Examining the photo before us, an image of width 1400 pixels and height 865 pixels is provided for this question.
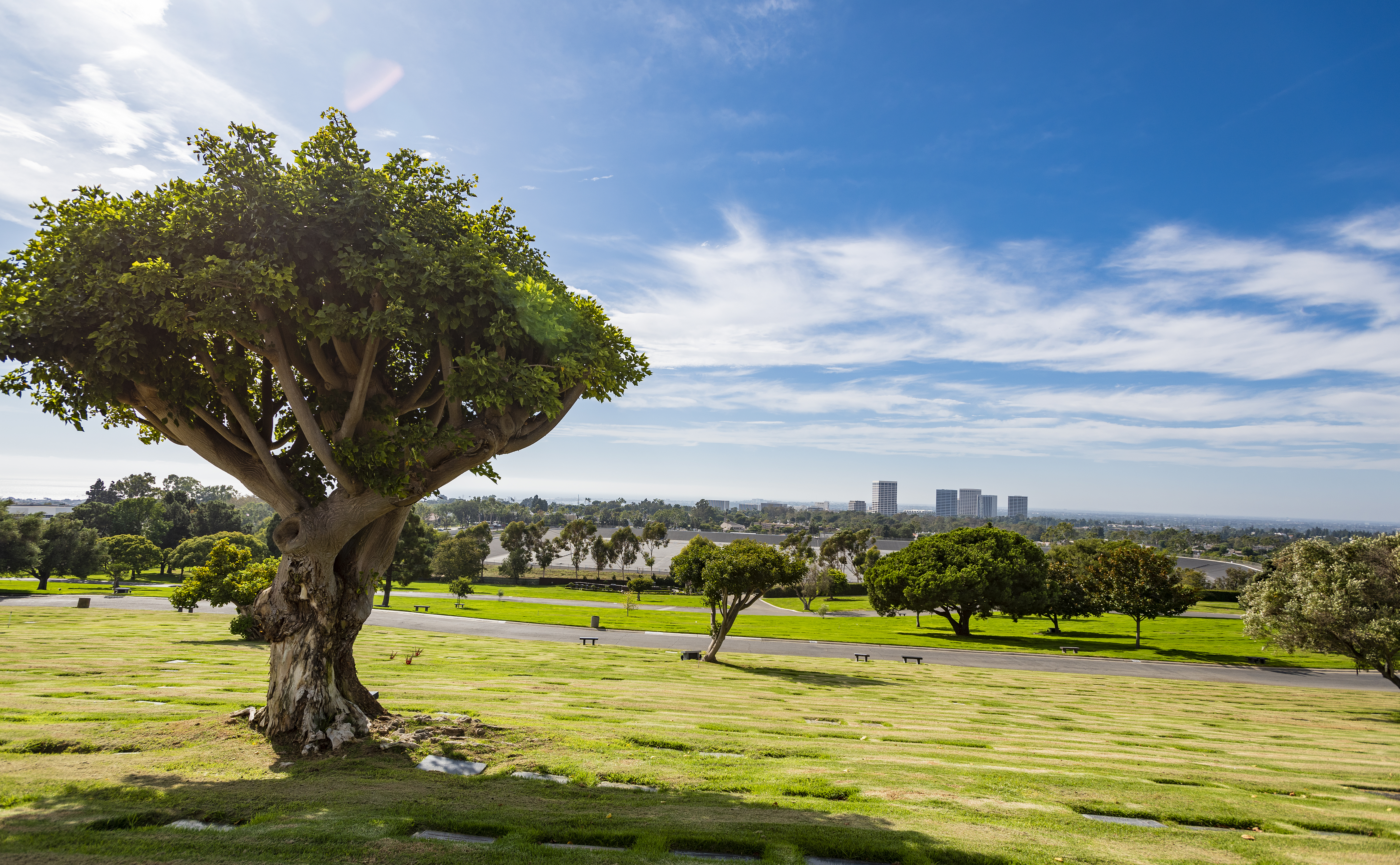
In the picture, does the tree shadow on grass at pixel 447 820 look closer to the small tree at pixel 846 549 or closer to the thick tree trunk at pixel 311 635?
the thick tree trunk at pixel 311 635

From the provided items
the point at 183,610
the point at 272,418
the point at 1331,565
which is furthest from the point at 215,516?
the point at 1331,565

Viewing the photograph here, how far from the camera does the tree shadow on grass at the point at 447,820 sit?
6.88 metres

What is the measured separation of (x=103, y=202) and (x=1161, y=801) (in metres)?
20.3

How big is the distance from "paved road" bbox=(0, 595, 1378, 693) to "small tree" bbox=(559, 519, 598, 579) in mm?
54509

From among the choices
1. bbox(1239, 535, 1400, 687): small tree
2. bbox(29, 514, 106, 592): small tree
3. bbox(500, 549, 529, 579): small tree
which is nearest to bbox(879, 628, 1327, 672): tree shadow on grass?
bbox(1239, 535, 1400, 687): small tree

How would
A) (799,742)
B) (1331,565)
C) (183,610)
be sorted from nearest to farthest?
(799,742), (1331,565), (183,610)

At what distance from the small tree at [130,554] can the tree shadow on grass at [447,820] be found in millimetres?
82280

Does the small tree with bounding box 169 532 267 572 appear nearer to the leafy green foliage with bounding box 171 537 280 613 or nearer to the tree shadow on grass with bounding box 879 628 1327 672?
the leafy green foliage with bounding box 171 537 280 613

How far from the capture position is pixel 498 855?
680 centimetres

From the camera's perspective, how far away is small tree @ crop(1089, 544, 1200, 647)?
4531cm

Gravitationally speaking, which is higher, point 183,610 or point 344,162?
point 344,162

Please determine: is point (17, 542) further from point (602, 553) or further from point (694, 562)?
point (602, 553)

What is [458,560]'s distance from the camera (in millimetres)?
82750

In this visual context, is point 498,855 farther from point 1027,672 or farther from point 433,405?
point 1027,672
